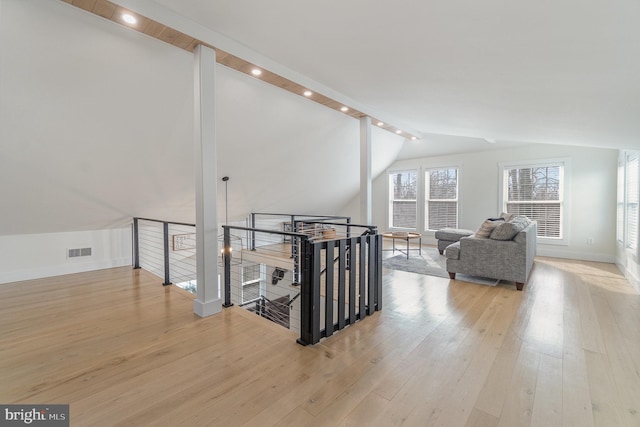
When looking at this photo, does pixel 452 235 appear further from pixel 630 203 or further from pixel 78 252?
pixel 78 252

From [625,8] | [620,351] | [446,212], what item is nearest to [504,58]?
[625,8]

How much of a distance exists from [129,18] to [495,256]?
472 centimetres

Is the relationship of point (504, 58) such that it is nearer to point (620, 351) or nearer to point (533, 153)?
point (620, 351)

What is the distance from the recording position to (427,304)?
3.07 meters

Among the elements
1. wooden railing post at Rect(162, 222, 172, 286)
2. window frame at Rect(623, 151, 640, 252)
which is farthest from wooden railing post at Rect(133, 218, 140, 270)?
window frame at Rect(623, 151, 640, 252)

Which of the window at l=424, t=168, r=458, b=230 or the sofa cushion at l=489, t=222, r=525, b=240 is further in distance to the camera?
the window at l=424, t=168, r=458, b=230

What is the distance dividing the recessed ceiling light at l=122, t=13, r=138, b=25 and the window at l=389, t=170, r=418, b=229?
265 inches

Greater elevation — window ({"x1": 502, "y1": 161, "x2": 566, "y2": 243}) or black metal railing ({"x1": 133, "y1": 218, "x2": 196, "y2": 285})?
window ({"x1": 502, "y1": 161, "x2": 566, "y2": 243})

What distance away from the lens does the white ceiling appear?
154 centimetres

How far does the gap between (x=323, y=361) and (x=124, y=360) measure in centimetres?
143

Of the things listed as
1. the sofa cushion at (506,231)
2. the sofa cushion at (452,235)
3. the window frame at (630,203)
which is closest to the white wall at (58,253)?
the sofa cushion at (506,231)

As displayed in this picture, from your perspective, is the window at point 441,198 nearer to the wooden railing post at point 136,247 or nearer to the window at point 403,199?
the window at point 403,199

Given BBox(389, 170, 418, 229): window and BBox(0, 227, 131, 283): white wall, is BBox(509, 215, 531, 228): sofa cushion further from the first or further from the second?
BBox(0, 227, 131, 283): white wall

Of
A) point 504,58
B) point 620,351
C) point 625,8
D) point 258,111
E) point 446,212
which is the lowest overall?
point 620,351
